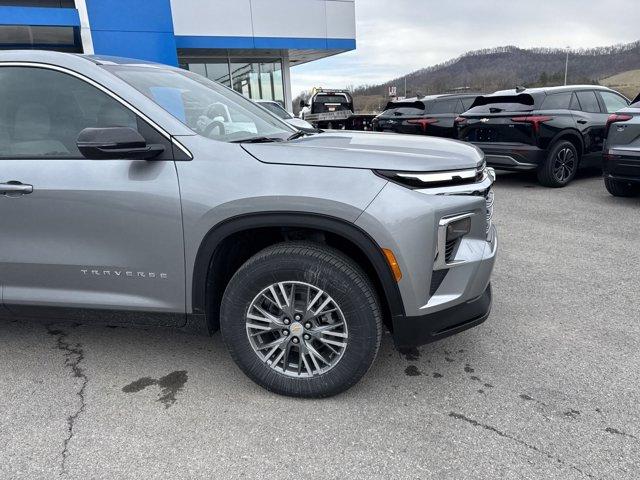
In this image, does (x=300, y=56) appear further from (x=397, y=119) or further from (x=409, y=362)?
(x=409, y=362)

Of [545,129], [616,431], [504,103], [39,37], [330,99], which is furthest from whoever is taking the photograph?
[330,99]

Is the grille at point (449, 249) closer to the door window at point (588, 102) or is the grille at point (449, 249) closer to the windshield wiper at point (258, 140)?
the windshield wiper at point (258, 140)

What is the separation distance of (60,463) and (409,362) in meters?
1.94

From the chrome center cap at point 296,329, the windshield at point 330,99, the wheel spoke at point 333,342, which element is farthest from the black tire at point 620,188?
the windshield at point 330,99

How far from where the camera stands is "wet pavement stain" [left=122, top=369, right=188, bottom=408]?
2719 millimetres

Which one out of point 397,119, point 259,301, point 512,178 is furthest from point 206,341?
point 397,119

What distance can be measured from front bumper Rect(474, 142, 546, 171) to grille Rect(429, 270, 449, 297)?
20.8 ft

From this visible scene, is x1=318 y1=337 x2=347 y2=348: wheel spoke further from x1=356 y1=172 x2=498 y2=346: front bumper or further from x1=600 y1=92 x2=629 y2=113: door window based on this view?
x1=600 y1=92 x2=629 y2=113: door window

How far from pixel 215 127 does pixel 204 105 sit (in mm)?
262

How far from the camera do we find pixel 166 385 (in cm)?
284

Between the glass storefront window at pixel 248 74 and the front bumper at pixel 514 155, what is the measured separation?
Result: 1425 cm

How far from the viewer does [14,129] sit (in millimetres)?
2775

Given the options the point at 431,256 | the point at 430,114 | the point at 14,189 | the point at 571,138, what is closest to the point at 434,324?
the point at 431,256

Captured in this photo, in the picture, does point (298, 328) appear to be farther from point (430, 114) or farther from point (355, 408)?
point (430, 114)
